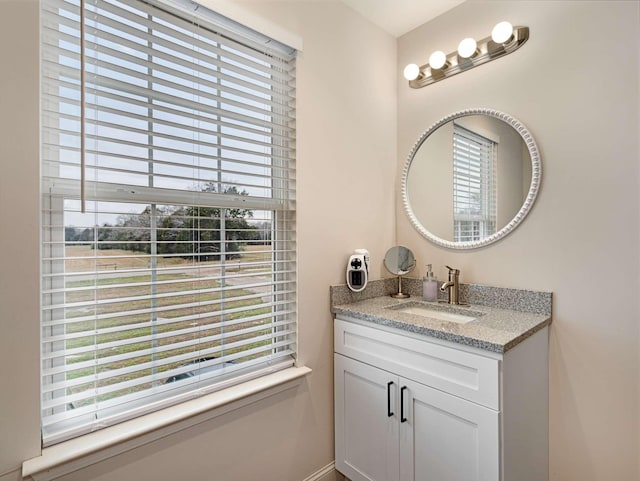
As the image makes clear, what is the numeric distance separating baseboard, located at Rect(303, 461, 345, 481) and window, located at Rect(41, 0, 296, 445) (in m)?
0.59

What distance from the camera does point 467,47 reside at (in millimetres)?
1584

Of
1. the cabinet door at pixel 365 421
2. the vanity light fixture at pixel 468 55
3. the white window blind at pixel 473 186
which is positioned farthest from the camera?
the white window blind at pixel 473 186

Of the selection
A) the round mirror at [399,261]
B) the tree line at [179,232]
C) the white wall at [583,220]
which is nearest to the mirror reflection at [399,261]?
the round mirror at [399,261]

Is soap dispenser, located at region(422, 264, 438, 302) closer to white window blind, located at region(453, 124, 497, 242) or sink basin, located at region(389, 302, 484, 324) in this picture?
sink basin, located at region(389, 302, 484, 324)

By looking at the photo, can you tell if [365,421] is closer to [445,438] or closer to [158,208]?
[445,438]

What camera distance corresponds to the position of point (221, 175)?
129 cm

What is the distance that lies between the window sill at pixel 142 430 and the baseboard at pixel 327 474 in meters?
0.52

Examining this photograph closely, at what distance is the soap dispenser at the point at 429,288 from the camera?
1735 mm

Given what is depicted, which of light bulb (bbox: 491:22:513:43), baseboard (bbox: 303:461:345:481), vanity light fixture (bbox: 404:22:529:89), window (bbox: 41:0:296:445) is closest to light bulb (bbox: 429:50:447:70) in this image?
vanity light fixture (bbox: 404:22:529:89)

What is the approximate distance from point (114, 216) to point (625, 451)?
203 centimetres

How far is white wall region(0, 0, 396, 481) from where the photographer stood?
87 cm

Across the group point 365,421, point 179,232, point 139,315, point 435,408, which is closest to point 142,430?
point 139,315

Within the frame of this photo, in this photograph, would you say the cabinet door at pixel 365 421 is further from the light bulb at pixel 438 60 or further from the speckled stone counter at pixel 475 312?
the light bulb at pixel 438 60

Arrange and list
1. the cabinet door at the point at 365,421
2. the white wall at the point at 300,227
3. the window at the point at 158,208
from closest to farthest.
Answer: the white wall at the point at 300,227 → the window at the point at 158,208 → the cabinet door at the point at 365,421
